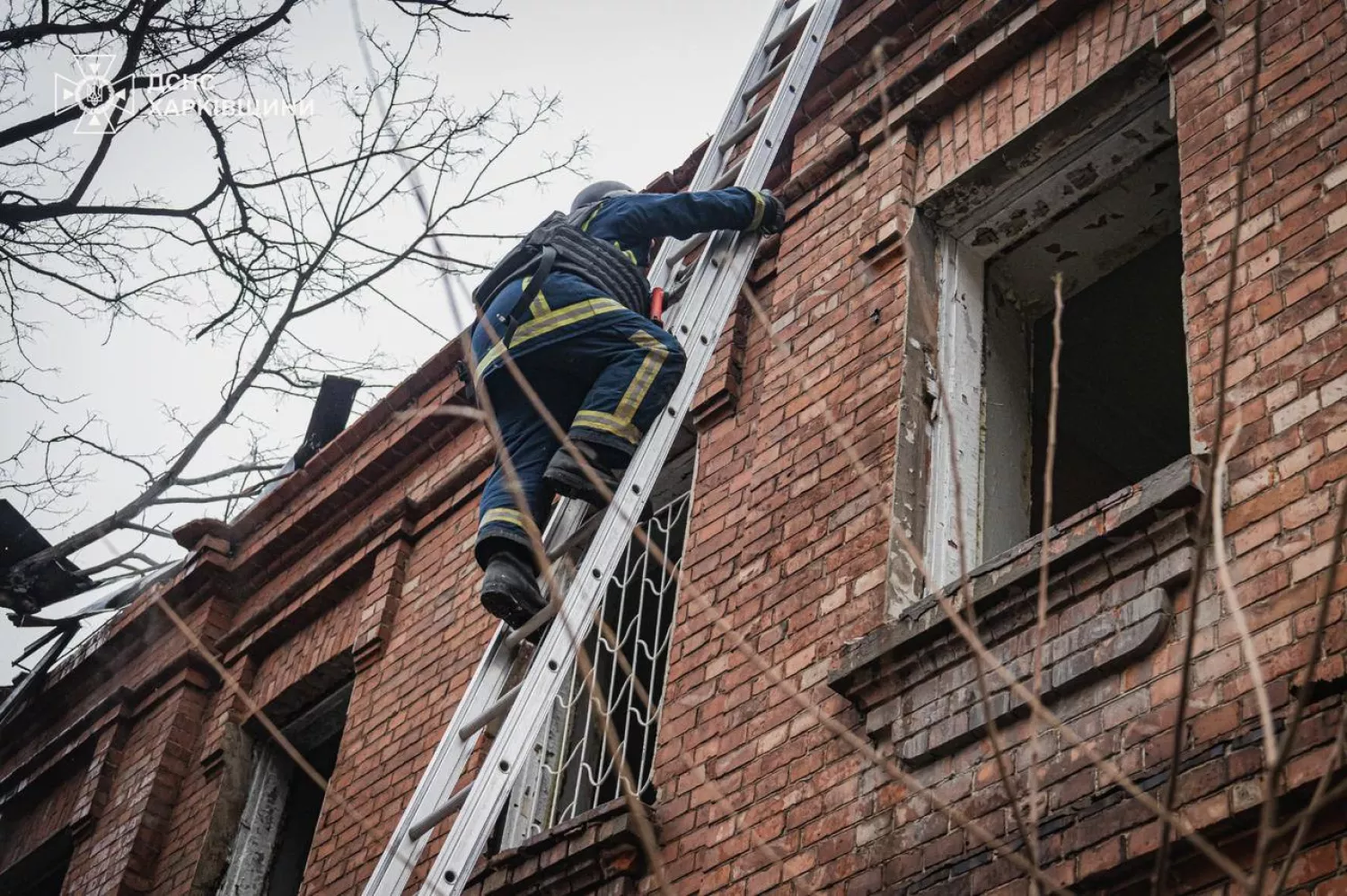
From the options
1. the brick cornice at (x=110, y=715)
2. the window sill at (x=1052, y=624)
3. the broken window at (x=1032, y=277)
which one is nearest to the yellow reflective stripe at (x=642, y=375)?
the broken window at (x=1032, y=277)

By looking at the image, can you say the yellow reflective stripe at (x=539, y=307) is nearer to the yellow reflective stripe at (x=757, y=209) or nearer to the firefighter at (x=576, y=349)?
the firefighter at (x=576, y=349)

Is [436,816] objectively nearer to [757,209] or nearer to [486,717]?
[486,717]

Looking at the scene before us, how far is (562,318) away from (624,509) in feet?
2.91

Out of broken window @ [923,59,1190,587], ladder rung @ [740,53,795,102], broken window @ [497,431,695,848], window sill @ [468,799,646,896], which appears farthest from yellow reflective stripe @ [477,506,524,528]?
ladder rung @ [740,53,795,102]

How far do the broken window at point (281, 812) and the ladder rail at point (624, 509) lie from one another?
135 inches

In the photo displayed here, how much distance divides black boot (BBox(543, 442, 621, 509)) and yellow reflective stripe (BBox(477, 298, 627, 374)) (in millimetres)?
460

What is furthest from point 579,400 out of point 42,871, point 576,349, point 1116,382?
point 42,871

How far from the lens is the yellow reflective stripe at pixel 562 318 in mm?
5266

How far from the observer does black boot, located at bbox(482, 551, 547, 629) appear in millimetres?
4801

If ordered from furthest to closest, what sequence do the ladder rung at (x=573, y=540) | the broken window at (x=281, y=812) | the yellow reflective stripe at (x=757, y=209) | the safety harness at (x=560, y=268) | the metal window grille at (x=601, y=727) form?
the broken window at (x=281, y=812) < the metal window grille at (x=601, y=727) < the yellow reflective stripe at (x=757, y=209) < the safety harness at (x=560, y=268) < the ladder rung at (x=573, y=540)

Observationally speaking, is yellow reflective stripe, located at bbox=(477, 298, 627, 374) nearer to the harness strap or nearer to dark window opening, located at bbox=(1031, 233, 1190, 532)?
the harness strap

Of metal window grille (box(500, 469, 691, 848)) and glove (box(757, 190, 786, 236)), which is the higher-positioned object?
glove (box(757, 190, 786, 236))

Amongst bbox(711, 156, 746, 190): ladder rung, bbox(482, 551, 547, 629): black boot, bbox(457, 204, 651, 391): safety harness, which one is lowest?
bbox(482, 551, 547, 629): black boot

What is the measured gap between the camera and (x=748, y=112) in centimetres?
686
